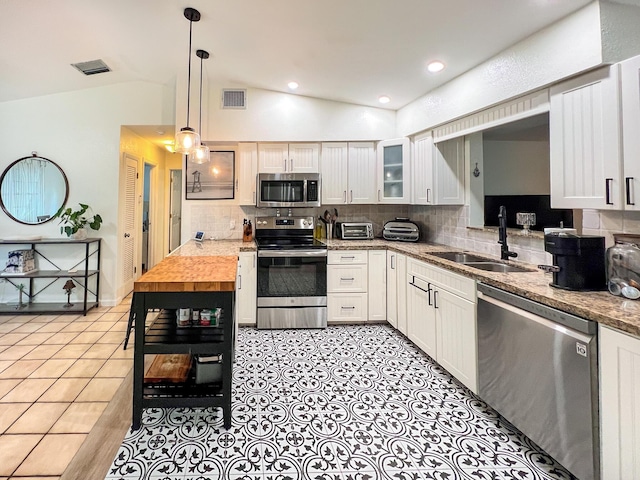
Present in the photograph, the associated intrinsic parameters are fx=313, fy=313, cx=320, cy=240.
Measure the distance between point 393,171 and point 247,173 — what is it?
1821 millimetres

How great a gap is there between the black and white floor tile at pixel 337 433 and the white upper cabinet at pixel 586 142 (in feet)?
4.79

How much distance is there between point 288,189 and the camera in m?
3.86

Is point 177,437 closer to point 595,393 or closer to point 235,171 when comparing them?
point 595,393

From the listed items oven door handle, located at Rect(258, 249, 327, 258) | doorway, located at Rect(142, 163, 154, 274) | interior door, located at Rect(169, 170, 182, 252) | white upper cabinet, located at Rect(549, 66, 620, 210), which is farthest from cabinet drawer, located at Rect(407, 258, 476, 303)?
interior door, located at Rect(169, 170, 182, 252)

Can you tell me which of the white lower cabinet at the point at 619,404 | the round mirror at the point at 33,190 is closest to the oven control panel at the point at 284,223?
the round mirror at the point at 33,190

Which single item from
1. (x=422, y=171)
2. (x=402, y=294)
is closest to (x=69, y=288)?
(x=402, y=294)

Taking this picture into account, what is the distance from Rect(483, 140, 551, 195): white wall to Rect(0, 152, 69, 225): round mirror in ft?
18.1

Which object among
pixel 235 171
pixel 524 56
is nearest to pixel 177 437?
pixel 235 171

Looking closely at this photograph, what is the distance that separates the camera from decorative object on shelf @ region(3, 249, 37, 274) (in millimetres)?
3863

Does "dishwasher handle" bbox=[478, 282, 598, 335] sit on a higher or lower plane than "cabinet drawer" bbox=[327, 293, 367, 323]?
higher

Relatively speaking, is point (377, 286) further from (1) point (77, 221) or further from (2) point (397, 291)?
(1) point (77, 221)

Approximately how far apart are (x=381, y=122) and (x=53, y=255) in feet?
15.3

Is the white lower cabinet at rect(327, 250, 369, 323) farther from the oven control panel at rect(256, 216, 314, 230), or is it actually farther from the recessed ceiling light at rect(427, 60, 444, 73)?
the recessed ceiling light at rect(427, 60, 444, 73)

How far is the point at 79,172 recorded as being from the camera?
4.18 m
